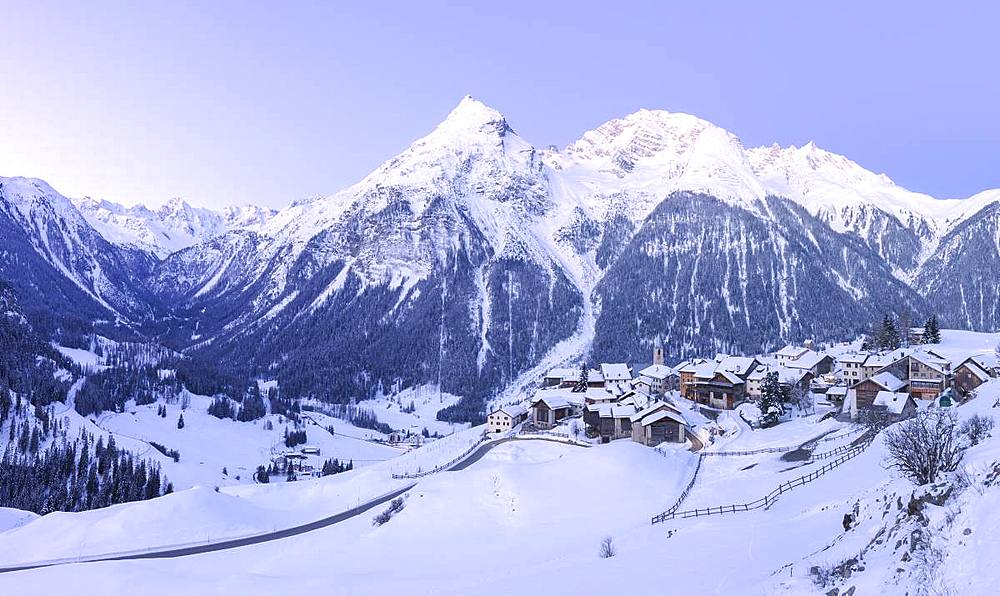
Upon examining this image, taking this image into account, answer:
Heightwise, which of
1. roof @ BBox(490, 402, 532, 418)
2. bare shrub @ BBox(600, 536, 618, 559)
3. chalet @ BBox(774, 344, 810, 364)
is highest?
chalet @ BBox(774, 344, 810, 364)

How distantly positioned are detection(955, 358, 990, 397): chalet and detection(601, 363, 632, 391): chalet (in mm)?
51107

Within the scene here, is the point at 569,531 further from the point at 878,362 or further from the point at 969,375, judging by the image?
the point at 878,362

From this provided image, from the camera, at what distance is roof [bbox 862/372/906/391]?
83019mm

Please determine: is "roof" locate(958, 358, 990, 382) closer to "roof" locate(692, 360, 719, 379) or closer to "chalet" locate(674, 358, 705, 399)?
"roof" locate(692, 360, 719, 379)

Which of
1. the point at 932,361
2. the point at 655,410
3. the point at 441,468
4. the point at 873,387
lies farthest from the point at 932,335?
the point at 441,468

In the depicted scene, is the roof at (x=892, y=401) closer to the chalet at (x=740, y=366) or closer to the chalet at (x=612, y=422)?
the chalet at (x=612, y=422)

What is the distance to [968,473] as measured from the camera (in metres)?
22.3

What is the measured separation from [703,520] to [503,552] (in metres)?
12.8

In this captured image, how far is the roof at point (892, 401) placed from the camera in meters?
72.1

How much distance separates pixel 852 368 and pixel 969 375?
684 inches

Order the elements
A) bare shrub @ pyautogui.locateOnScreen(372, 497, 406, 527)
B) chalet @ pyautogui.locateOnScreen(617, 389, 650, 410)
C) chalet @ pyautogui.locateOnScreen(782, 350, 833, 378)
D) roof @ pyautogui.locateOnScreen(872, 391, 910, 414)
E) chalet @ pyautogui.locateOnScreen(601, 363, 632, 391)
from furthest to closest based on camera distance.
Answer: chalet @ pyautogui.locateOnScreen(601, 363, 632, 391), chalet @ pyautogui.locateOnScreen(782, 350, 833, 378), chalet @ pyautogui.locateOnScreen(617, 389, 650, 410), roof @ pyautogui.locateOnScreen(872, 391, 910, 414), bare shrub @ pyautogui.locateOnScreen(372, 497, 406, 527)

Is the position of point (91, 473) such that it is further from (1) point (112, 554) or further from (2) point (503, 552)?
(2) point (503, 552)

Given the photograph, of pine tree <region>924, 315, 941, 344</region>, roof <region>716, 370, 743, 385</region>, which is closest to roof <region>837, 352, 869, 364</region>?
roof <region>716, 370, 743, 385</region>

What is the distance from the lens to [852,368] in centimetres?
10169
